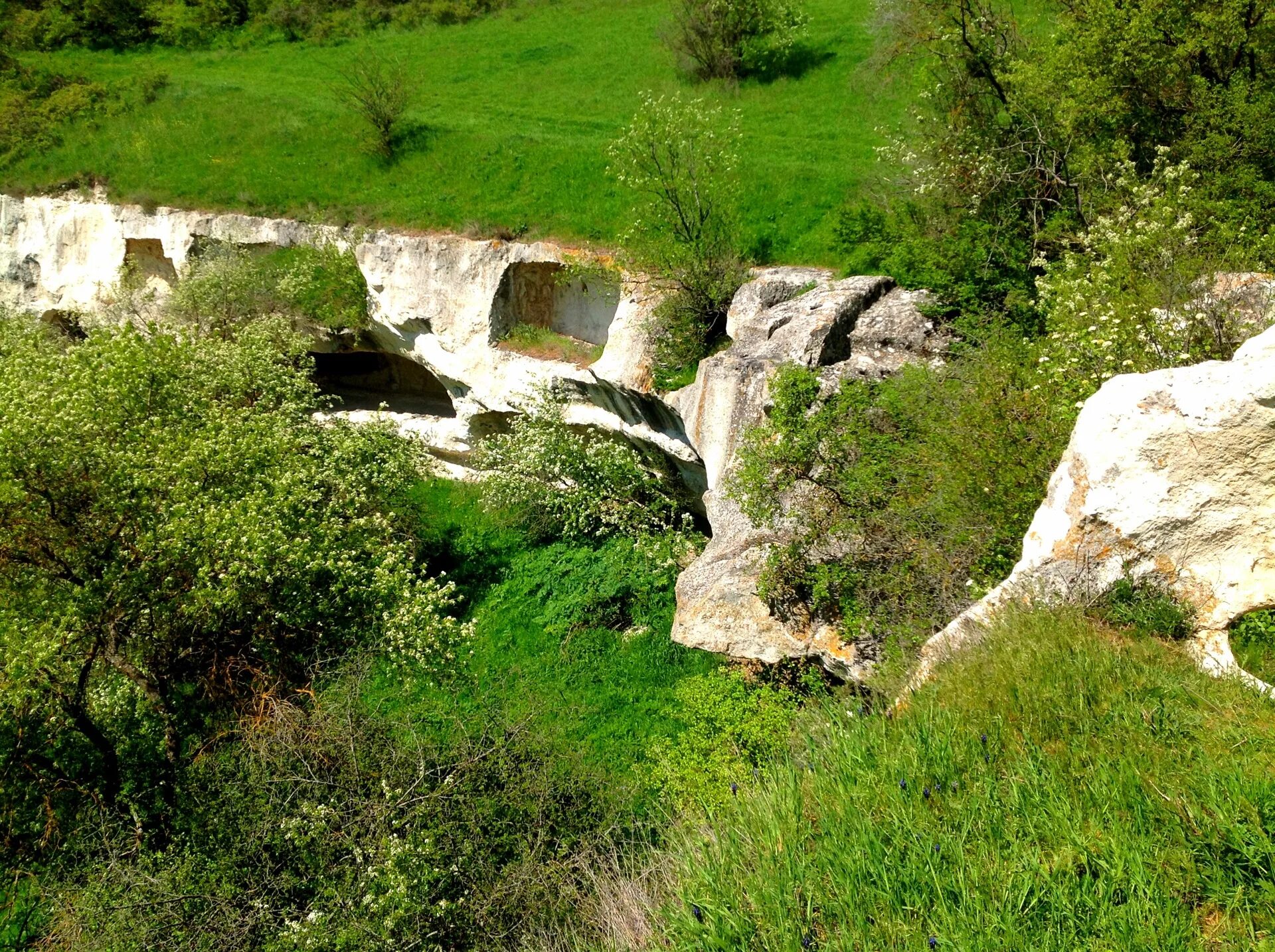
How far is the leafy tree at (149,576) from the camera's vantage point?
9.31 m

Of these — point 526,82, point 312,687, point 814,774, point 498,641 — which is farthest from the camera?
point 526,82

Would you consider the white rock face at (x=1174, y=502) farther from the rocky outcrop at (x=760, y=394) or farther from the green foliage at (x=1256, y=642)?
the rocky outcrop at (x=760, y=394)

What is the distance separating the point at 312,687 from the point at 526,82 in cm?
2632

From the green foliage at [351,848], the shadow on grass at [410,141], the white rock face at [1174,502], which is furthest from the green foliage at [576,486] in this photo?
the shadow on grass at [410,141]

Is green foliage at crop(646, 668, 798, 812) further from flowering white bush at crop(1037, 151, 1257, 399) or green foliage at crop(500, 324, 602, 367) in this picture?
green foliage at crop(500, 324, 602, 367)

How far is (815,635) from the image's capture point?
984 centimetres


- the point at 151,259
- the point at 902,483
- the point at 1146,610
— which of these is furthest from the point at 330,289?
the point at 1146,610

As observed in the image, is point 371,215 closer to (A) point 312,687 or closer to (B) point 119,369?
(B) point 119,369

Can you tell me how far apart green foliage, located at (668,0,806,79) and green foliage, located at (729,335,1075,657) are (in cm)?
2069

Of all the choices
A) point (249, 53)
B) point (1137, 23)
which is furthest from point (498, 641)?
point (249, 53)

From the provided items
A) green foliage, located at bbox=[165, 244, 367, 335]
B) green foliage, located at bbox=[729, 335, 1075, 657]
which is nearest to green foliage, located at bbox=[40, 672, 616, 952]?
green foliage, located at bbox=[729, 335, 1075, 657]

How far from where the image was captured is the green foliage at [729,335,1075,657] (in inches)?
333

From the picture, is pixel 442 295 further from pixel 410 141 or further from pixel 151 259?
pixel 151 259

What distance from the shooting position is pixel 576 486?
17.1 metres
